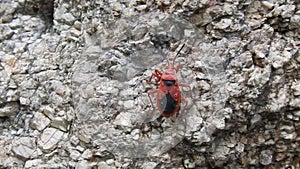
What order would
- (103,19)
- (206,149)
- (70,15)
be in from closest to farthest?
(206,149) → (103,19) → (70,15)

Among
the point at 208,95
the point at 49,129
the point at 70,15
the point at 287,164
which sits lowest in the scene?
the point at 287,164

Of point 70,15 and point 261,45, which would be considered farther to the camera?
point 70,15

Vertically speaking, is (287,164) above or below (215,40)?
below

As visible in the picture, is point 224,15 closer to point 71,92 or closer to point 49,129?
point 71,92

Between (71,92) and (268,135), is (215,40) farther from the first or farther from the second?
(71,92)

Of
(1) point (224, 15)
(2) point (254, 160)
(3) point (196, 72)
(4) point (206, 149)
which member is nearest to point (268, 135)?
(2) point (254, 160)

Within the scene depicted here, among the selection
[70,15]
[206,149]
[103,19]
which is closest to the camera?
[206,149]
